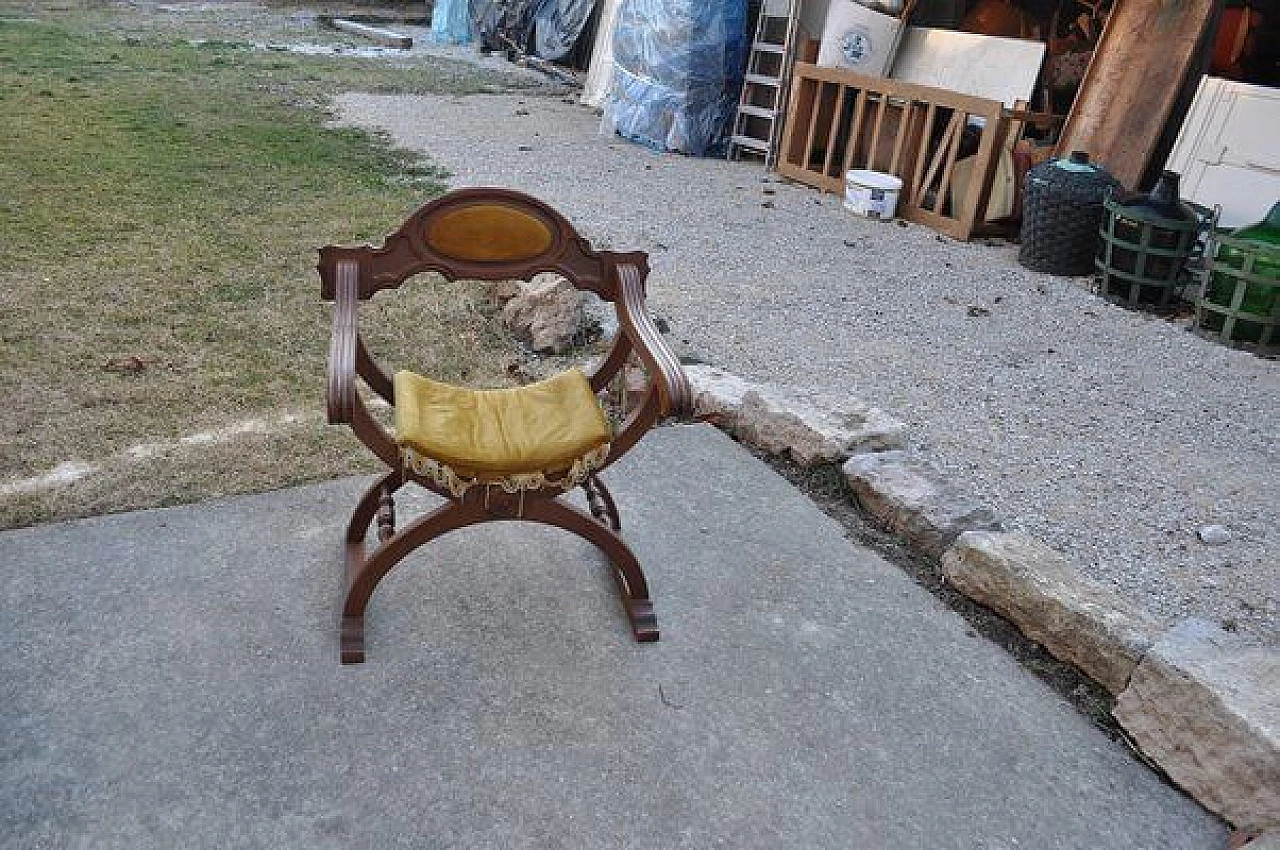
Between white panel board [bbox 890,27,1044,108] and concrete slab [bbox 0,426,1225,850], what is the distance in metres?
5.62

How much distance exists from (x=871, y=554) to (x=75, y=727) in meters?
1.97

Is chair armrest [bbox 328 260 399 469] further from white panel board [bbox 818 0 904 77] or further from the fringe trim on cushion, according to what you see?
white panel board [bbox 818 0 904 77]

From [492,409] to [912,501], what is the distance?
4.09ft

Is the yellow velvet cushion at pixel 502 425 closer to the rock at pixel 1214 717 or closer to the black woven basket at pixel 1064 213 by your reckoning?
the rock at pixel 1214 717

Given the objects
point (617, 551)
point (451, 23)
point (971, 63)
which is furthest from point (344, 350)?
point (451, 23)

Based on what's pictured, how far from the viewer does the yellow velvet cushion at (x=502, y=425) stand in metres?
2.16

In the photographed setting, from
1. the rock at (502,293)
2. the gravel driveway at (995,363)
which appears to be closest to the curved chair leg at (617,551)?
the gravel driveway at (995,363)

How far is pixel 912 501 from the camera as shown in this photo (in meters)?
2.84

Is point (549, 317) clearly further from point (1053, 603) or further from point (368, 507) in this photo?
point (1053, 603)

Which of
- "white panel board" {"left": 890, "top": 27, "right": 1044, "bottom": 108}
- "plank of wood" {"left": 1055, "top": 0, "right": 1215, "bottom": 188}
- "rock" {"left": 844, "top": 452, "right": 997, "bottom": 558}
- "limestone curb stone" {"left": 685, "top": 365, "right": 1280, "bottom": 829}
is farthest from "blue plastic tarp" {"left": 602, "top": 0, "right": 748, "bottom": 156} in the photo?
"rock" {"left": 844, "top": 452, "right": 997, "bottom": 558}

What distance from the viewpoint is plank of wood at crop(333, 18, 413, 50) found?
14.0 meters

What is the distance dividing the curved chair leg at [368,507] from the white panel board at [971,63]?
5.95 m

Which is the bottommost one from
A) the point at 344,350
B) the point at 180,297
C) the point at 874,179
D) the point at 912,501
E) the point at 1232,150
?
the point at 180,297

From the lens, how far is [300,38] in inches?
549
